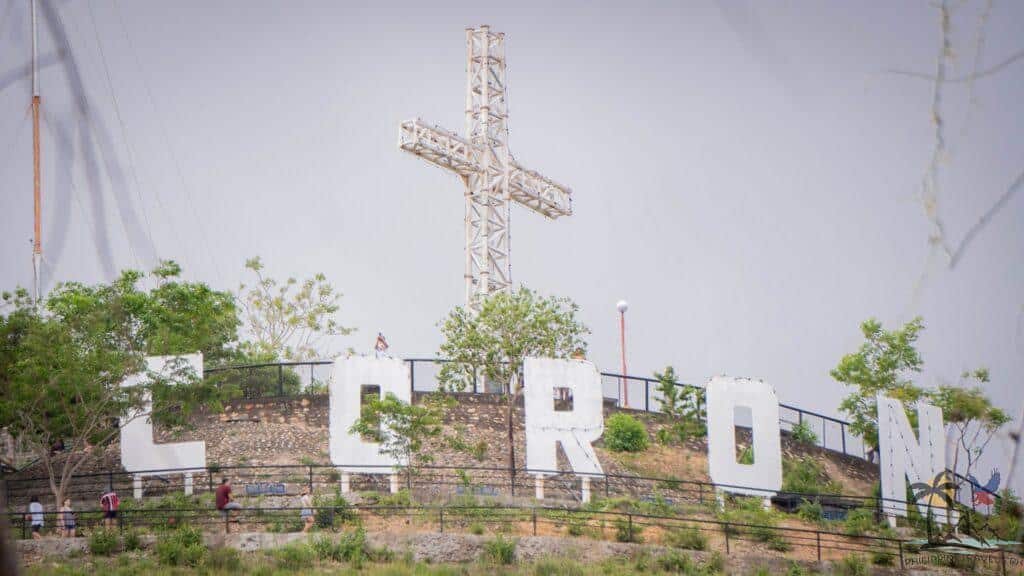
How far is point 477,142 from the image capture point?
48812 millimetres

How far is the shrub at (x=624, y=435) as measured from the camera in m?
39.4

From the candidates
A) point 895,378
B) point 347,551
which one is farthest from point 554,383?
point 895,378

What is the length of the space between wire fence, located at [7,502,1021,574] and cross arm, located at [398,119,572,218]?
19470mm

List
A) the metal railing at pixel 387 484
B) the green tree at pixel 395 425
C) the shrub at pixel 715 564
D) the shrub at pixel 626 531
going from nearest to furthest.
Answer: the shrub at pixel 715 564 → the shrub at pixel 626 531 → the green tree at pixel 395 425 → the metal railing at pixel 387 484

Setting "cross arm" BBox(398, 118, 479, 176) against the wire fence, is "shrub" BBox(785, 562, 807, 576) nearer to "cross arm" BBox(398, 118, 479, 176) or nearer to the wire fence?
the wire fence

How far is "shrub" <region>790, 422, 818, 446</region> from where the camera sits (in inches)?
1640

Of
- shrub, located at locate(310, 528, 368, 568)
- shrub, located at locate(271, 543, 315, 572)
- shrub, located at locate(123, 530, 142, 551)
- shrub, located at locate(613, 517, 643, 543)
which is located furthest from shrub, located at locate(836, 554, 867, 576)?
shrub, located at locate(123, 530, 142, 551)

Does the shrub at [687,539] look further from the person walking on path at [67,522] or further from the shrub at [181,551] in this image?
the person walking on path at [67,522]

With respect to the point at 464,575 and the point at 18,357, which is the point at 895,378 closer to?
the point at 464,575

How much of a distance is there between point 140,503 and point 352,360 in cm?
709

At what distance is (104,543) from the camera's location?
86.8 ft

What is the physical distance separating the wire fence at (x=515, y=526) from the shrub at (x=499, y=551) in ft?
3.73

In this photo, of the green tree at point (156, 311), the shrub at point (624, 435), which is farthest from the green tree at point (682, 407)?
the green tree at point (156, 311)

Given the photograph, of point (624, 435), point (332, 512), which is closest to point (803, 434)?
point (624, 435)
